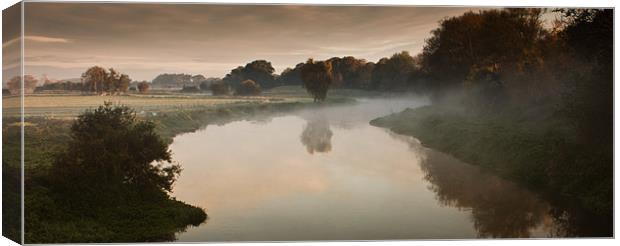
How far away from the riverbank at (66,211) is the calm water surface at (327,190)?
30 cm

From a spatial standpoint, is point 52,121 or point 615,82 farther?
point 615,82

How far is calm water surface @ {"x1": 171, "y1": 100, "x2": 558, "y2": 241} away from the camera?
43.6 ft

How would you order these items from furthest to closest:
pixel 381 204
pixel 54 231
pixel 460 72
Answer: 1. pixel 460 72
2. pixel 381 204
3. pixel 54 231

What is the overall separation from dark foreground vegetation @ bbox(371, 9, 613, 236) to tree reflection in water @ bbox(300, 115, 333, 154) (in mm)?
1047

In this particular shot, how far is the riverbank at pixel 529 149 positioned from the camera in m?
13.9

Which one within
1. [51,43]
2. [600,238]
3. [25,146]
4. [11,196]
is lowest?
[600,238]

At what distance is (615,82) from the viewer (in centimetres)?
1391

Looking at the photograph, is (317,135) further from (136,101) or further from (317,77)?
(136,101)

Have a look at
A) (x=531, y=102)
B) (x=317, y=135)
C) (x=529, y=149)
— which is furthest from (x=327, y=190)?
(x=531, y=102)

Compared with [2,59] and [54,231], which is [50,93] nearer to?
[2,59]

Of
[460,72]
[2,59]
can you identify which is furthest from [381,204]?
[2,59]

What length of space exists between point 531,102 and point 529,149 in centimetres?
88

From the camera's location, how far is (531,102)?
1412cm

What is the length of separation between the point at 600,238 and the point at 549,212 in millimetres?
1016
